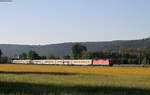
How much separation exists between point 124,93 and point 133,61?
152 metres

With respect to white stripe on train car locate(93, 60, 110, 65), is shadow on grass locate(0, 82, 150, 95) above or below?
below

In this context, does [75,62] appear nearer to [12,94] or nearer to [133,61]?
[133,61]

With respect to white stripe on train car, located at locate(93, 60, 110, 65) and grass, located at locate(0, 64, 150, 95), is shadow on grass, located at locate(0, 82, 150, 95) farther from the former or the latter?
white stripe on train car, located at locate(93, 60, 110, 65)

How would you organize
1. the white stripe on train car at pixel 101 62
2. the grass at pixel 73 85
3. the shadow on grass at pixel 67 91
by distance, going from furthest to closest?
the white stripe on train car at pixel 101 62 → the grass at pixel 73 85 → the shadow on grass at pixel 67 91

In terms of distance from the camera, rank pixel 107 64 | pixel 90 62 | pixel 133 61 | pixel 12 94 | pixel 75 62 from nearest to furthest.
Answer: pixel 12 94 → pixel 107 64 → pixel 90 62 → pixel 75 62 → pixel 133 61

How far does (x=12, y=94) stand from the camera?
58.6 ft

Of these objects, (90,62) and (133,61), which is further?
(133,61)

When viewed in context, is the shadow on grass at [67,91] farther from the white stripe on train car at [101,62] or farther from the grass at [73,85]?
the white stripe on train car at [101,62]

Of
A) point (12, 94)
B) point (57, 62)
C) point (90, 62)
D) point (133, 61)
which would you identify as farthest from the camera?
point (133, 61)

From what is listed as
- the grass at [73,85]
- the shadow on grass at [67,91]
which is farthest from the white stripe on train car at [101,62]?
the shadow on grass at [67,91]

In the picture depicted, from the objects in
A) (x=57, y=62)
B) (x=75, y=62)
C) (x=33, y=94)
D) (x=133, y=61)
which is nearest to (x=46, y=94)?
(x=33, y=94)

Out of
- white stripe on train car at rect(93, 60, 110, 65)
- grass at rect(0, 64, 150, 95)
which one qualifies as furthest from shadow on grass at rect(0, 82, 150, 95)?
white stripe on train car at rect(93, 60, 110, 65)

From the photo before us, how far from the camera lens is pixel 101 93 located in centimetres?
1944

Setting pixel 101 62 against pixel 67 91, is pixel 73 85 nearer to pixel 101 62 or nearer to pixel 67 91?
pixel 67 91
